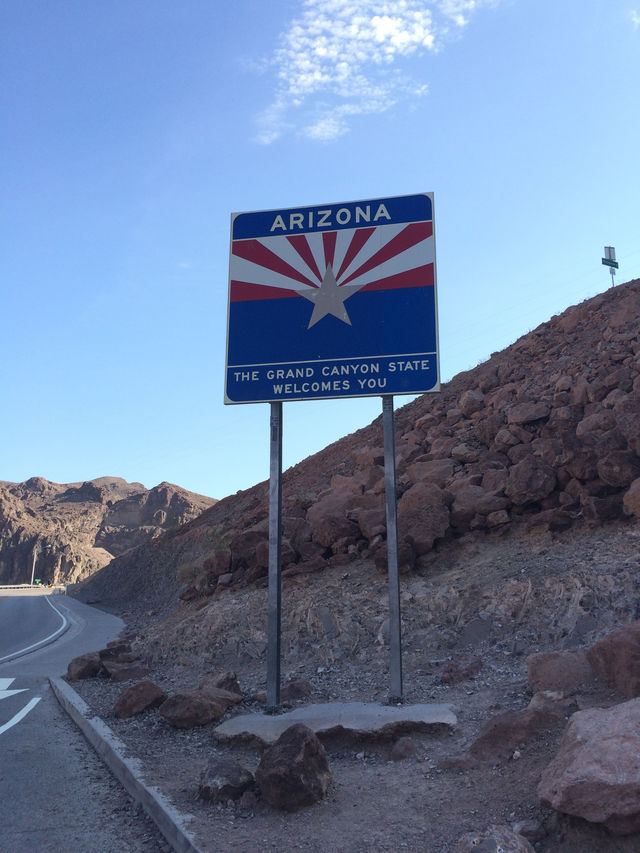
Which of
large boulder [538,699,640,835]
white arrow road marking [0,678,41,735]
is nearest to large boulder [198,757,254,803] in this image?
large boulder [538,699,640,835]

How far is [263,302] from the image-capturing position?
774 centimetres

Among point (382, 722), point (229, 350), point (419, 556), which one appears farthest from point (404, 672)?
point (229, 350)

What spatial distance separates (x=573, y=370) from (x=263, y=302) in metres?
9.44

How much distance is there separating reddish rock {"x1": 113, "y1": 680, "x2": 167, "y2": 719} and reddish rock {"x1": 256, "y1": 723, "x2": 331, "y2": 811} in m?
3.20

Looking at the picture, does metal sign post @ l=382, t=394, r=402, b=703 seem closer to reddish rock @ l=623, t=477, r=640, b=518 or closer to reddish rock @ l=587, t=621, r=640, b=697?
reddish rock @ l=587, t=621, r=640, b=697

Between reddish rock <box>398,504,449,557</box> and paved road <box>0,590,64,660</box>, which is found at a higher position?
reddish rock <box>398,504,449,557</box>

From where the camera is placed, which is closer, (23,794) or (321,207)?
(23,794)

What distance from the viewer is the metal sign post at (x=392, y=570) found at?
6507mm

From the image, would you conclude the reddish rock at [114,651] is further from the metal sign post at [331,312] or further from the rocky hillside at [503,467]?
the metal sign post at [331,312]

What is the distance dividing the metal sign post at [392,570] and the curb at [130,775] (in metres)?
2.49

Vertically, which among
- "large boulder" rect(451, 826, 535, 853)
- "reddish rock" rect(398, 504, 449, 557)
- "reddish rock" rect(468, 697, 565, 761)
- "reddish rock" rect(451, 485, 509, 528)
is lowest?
"large boulder" rect(451, 826, 535, 853)

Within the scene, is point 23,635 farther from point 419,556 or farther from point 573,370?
point 573,370

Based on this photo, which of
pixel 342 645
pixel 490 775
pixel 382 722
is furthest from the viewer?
pixel 342 645

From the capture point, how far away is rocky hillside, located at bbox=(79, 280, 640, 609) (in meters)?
10.1
